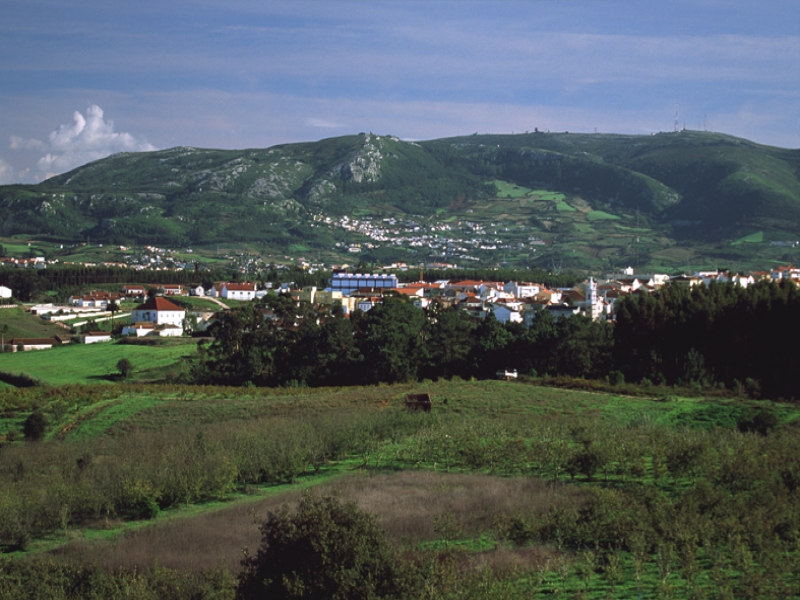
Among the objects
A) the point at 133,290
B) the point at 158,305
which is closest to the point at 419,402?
the point at 158,305

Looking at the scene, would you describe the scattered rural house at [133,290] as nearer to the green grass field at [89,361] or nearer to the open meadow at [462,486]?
the green grass field at [89,361]

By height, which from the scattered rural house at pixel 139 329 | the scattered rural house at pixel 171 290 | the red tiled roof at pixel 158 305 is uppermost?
the scattered rural house at pixel 171 290

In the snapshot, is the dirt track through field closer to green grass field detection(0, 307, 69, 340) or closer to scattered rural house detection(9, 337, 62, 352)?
scattered rural house detection(9, 337, 62, 352)

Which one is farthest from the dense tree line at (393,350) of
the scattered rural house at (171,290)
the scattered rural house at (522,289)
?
the scattered rural house at (171,290)

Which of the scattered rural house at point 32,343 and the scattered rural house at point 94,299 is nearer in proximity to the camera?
the scattered rural house at point 32,343

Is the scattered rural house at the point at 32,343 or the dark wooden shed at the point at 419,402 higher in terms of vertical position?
the dark wooden shed at the point at 419,402

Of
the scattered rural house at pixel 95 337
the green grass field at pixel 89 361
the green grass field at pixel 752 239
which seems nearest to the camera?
the green grass field at pixel 89 361

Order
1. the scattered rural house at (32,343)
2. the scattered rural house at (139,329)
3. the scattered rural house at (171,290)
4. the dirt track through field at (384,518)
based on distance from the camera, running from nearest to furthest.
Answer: the dirt track through field at (384,518) < the scattered rural house at (32,343) < the scattered rural house at (139,329) < the scattered rural house at (171,290)

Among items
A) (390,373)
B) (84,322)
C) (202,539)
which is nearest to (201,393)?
(390,373)

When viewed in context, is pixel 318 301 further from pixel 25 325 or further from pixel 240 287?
pixel 25 325
